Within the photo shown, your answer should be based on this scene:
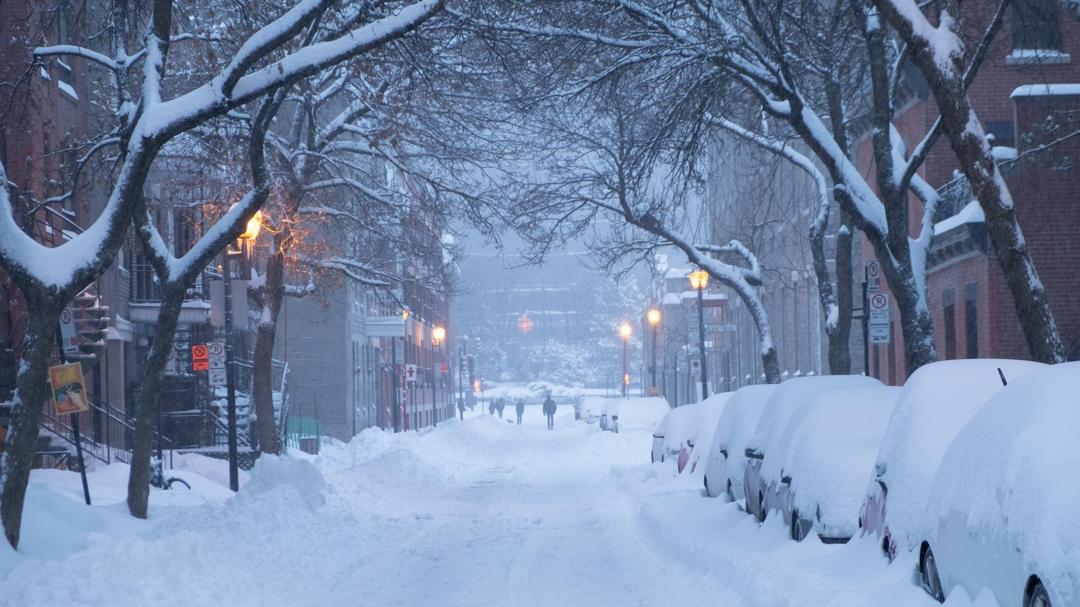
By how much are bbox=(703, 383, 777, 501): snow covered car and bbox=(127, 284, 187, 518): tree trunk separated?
300 inches

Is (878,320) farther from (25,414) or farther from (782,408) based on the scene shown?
(25,414)

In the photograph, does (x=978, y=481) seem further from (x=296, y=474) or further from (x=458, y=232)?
(x=458, y=232)

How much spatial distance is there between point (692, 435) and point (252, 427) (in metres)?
11.5

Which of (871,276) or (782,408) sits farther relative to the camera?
(871,276)

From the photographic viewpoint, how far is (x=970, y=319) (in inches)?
1296

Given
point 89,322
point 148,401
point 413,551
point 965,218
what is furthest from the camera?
point 965,218

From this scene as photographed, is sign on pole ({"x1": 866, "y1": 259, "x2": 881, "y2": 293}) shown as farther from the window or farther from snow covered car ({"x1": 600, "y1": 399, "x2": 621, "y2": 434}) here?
snow covered car ({"x1": 600, "y1": 399, "x2": 621, "y2": 434})

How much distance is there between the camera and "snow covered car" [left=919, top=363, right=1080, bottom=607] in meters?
6.78

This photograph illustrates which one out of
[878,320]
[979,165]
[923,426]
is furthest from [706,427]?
[923,426]

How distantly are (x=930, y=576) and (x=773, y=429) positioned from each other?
7033 millimetres

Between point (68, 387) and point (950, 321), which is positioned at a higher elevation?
point (950, 321)

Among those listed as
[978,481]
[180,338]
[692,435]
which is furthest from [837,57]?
[180,338]

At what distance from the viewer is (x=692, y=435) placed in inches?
1062

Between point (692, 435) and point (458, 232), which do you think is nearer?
point (692, 435)
